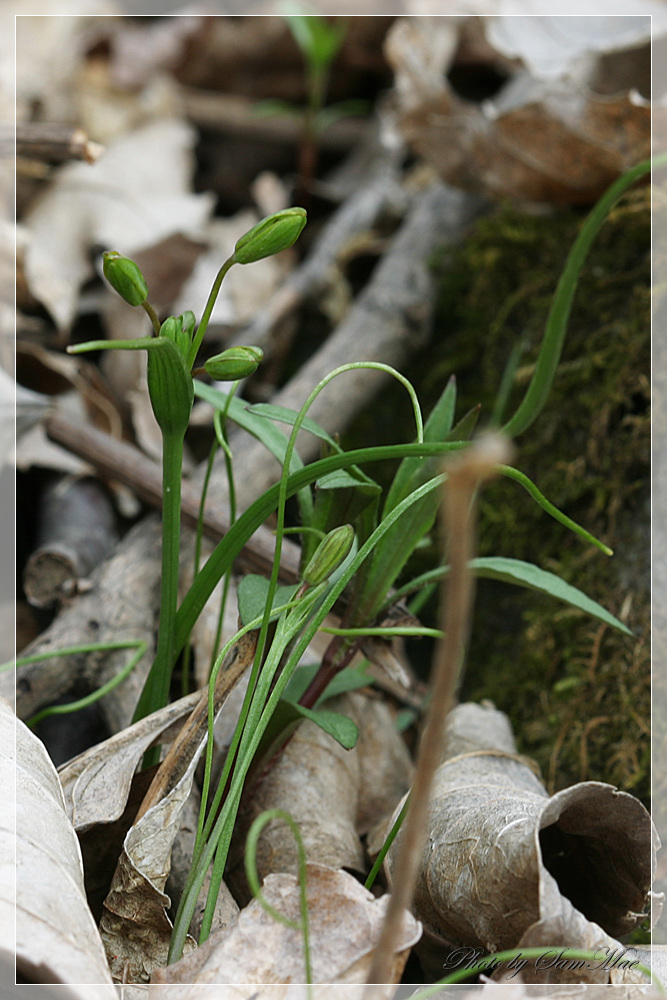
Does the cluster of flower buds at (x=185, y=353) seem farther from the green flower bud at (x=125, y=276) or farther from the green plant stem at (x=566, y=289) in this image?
the green plant stem at (x=566, y=289)

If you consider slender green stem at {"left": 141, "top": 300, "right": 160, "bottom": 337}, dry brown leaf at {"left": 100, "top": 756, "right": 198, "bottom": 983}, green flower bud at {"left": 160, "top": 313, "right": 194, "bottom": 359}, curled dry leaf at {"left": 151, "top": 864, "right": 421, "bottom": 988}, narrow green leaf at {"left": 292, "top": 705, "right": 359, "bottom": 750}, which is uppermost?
slender green stem at {"left": 141, "top": 300, "right": 160, "bottom": 337}

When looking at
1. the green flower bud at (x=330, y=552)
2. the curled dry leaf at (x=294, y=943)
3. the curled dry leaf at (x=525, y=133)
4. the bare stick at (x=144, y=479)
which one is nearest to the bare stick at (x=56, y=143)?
the bare stick at (x=144, y=479)

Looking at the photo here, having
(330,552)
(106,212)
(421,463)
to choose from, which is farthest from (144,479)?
(106,212)

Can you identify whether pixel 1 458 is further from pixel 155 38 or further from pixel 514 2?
pixel 155 38

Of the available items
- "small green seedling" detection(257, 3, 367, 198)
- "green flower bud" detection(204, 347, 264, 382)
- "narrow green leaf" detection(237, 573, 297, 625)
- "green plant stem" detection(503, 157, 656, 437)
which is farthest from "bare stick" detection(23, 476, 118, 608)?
"small green seedling" detection(257, 3, 367, 198)

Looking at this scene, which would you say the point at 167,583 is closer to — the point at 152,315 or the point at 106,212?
the point at 152,315

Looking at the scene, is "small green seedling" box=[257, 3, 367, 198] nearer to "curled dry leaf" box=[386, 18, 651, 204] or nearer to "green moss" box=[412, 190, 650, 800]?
"curled dry leaf" box=[386, 18, 651, 204]

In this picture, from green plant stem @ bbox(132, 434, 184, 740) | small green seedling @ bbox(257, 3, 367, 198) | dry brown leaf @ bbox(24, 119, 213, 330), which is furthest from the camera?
small green seedling @ bbox(257, 3, 367, 198)
